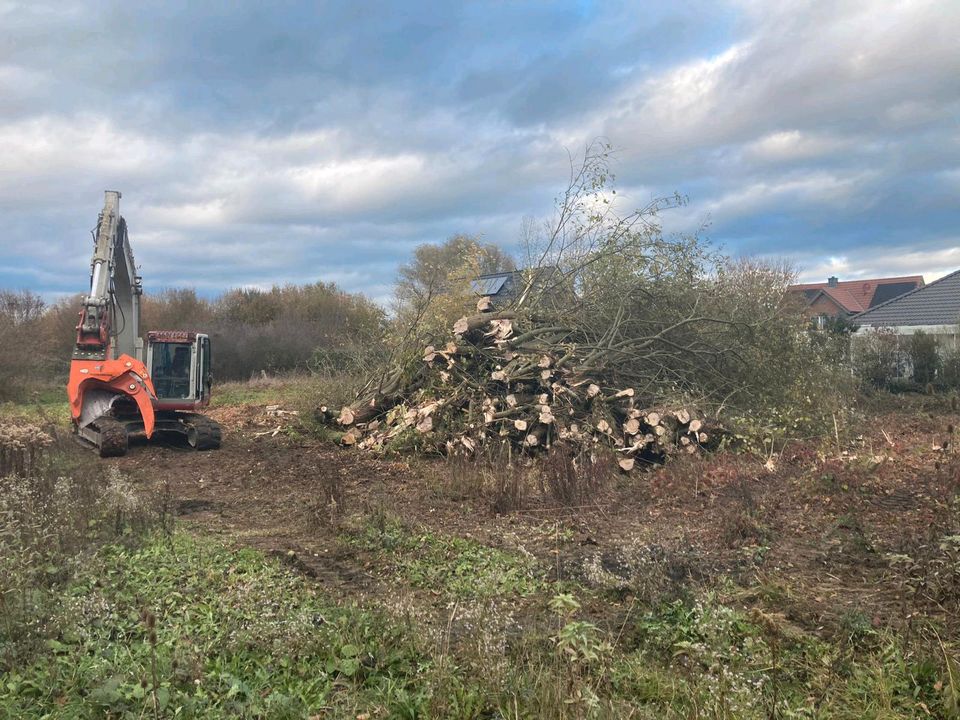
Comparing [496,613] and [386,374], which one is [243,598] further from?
[386,374]

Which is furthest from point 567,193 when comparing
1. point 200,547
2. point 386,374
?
point 200,547

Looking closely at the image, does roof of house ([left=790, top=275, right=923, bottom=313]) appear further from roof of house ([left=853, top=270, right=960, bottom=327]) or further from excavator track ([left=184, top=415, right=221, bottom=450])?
excavator track ([left=184, top=415, right=221, bottom=450])

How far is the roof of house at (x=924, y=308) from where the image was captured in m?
24.1

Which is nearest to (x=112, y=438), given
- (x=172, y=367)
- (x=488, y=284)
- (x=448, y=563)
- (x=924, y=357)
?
(x=172, y=367)

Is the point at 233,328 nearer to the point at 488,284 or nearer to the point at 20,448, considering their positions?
the point at 488,284

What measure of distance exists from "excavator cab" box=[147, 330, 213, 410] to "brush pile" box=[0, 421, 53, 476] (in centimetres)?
205

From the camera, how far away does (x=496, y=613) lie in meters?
4.18

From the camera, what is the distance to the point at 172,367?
13.4m

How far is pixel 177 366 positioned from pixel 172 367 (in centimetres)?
10

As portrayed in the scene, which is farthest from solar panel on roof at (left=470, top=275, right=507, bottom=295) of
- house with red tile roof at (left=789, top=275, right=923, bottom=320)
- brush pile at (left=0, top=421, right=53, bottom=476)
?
house with red tile roof at (left=789, top=275, right=923, bottom=320)

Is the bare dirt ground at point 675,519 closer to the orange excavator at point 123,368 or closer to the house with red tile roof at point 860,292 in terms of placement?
the orange excavator at point 123,368

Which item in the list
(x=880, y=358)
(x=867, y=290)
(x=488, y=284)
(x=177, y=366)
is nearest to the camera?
(x=177, y=366)

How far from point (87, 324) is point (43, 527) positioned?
661cm

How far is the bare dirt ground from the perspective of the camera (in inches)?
194
